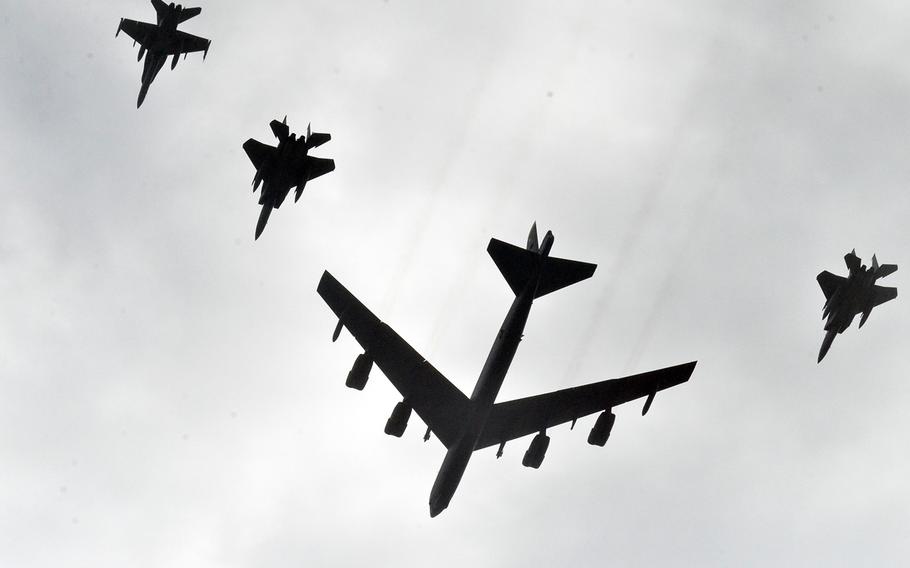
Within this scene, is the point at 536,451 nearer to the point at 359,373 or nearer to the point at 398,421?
the point at 398,421

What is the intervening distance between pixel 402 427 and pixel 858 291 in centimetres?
2527

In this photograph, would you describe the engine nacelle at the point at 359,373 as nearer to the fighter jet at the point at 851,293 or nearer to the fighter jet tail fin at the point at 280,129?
the fighter jet tail fin at the point at 280,129

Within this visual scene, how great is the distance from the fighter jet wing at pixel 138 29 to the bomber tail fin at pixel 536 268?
32404mm

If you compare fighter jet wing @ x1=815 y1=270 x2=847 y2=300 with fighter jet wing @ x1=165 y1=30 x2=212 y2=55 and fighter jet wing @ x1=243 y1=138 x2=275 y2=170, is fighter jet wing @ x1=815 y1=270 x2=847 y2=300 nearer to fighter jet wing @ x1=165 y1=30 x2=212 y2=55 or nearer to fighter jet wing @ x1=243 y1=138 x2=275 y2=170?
fighter jet wing @ x1=243 y1=138 x2=275 y2=170

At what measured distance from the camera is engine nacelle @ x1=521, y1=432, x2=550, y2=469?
114ft

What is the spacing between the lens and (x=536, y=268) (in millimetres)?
33562

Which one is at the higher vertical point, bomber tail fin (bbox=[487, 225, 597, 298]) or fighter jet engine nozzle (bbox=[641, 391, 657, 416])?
bomber tail fin (bbox=[487, 225, 597, 298])

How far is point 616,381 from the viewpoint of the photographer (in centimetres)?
3534

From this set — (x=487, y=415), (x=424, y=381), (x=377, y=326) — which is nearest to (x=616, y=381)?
(x=487, y=415)

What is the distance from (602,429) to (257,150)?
80.8 ft

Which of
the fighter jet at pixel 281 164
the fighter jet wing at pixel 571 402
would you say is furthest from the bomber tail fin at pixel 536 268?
the fighter jet at pixel 281 164

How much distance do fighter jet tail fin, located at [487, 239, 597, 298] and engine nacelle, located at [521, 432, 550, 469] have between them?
699 cm

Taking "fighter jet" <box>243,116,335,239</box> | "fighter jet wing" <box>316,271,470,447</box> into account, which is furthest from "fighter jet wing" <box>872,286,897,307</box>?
"fighter jet" <box>243,116,335,239</box>

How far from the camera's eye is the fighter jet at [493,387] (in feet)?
108
